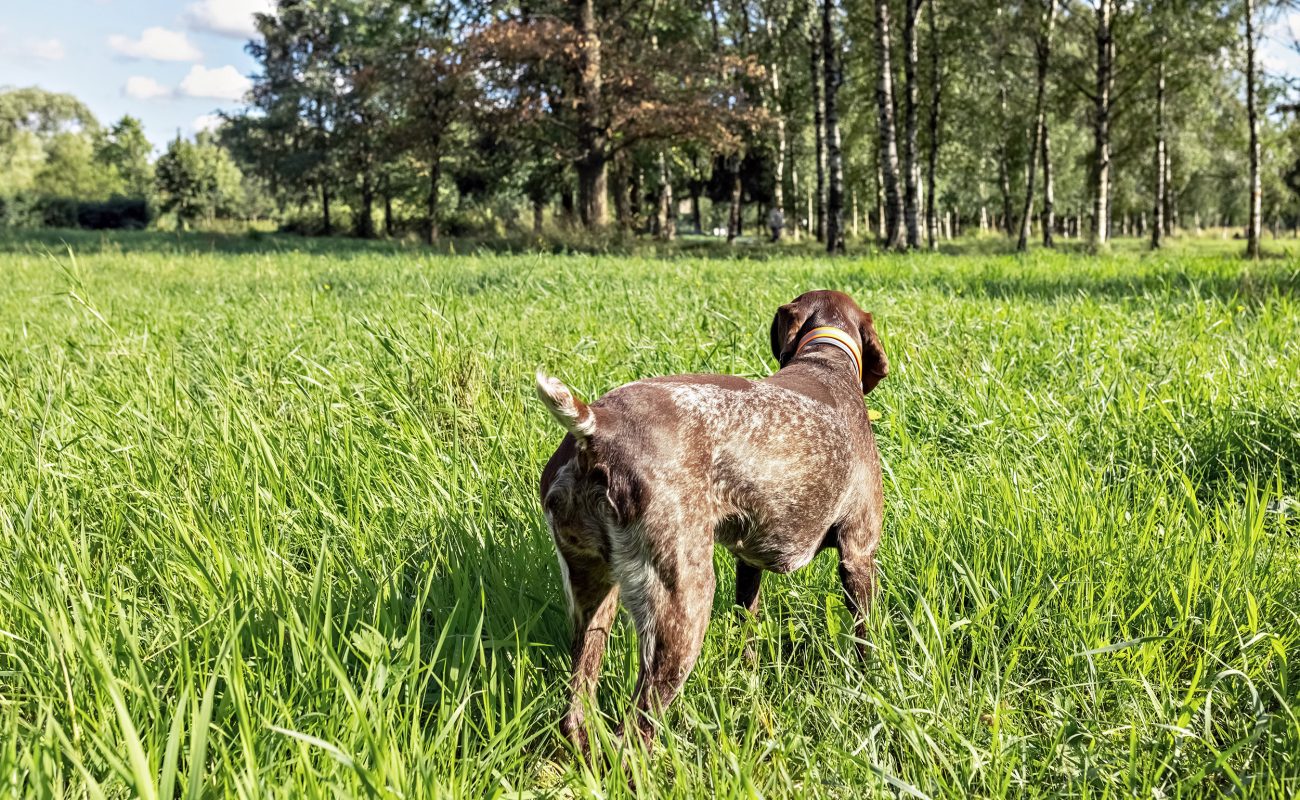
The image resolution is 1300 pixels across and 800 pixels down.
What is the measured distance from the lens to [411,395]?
4281 mm

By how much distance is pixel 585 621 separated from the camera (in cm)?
224

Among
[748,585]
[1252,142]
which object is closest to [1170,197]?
[1252,142]

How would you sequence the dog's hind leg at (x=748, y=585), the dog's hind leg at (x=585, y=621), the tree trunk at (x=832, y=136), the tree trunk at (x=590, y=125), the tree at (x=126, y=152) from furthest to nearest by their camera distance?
the tree at (x=126, y=152)
the tree trunk at (x=590, y=125)
the tree trunk at (x=832, y=136)
the dog's hind leg at (x=748, y=585)
the dog's hind leg at (x=585, y=621)

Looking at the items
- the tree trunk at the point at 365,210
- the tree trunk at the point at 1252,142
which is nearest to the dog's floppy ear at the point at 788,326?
the tree trunk at the point at 1252,142

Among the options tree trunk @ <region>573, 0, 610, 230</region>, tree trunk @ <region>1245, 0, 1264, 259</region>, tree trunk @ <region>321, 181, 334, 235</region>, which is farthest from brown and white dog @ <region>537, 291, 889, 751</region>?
tree trunk @ <region>321, 181, 334, 235</region>

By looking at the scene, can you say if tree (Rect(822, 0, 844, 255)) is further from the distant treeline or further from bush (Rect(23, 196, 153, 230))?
bush (Rect(23, 196, 153, 230))

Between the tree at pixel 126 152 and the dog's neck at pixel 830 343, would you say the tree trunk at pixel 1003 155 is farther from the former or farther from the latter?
the tree at pixel 126 152

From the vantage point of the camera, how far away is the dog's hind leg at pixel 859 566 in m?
2.56

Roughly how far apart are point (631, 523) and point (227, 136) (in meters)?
50.6

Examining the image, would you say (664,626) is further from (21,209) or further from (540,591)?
(21,209)

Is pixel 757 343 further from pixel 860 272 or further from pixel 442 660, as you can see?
pixel 860 272

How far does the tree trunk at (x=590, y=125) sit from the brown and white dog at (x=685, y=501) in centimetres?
2018

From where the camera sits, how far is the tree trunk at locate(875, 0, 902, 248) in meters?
19.8

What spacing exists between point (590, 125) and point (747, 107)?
452 centimetres
